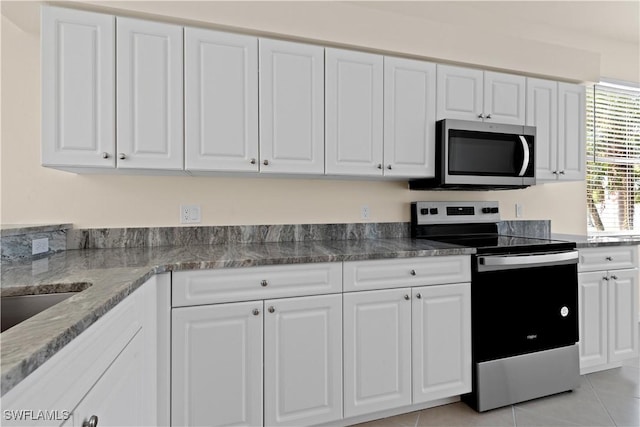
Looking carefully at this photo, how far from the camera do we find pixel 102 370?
0.94 m

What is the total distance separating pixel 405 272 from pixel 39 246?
6.08 ft

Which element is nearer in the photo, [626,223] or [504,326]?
[504,326]

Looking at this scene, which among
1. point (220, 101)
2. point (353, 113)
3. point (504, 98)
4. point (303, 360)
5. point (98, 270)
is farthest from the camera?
point (504, 98)

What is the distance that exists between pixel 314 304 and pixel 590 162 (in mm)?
3137

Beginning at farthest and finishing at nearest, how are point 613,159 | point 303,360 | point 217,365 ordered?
point 613,159 < point 303,360 < point 217,365

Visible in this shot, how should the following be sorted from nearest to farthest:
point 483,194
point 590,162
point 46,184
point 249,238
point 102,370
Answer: point 102,370
point 46,184
point 249,238
point 483,194
point 590,162

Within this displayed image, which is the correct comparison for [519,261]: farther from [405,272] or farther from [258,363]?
[258,363]

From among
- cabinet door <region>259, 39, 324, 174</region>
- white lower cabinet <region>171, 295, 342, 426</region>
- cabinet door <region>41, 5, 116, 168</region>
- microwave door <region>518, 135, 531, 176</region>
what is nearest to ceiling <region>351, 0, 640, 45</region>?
cabinet door <region>259, 39, 324, 174</region>

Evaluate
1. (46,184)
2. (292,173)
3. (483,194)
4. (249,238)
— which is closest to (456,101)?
(483,194)

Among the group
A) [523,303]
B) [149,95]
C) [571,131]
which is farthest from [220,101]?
[571,131]

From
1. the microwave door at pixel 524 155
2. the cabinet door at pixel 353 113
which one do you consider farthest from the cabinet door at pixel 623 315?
the cabinet door at pixel 353 113

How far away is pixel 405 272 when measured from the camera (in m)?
1.92

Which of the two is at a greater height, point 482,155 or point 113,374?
point 482,155

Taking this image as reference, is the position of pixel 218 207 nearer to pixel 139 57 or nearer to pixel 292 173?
pixel 292 173
